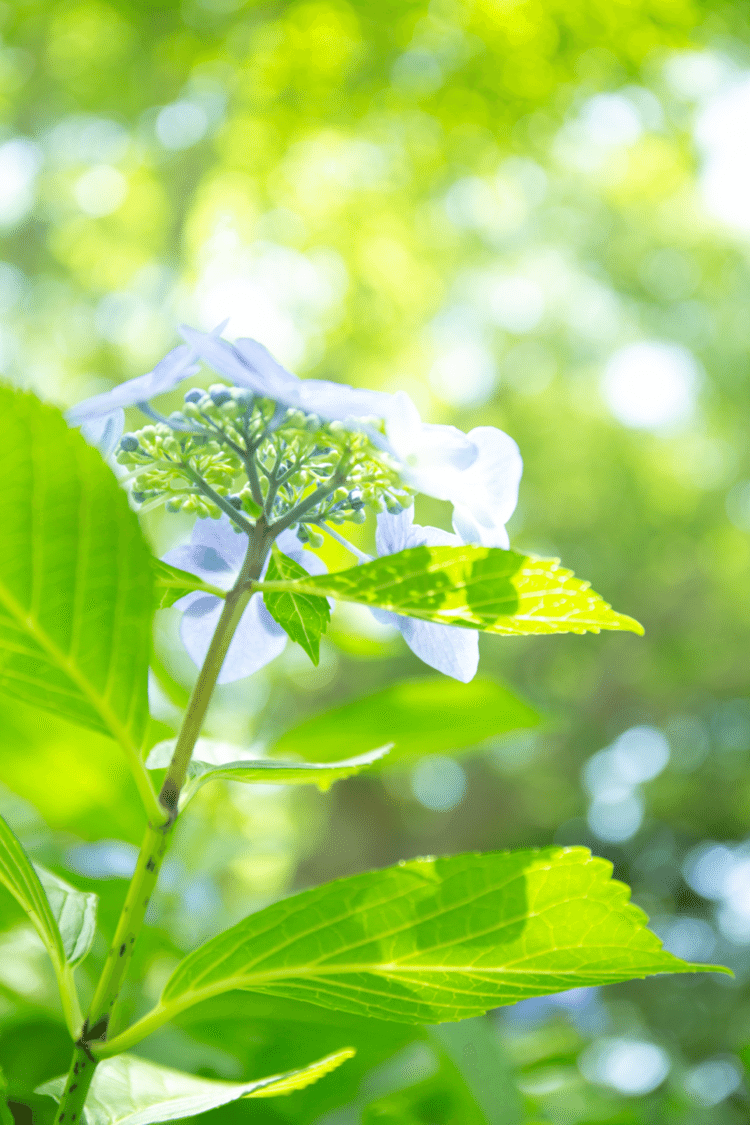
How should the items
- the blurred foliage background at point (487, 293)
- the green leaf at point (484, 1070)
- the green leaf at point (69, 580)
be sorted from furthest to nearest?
1. the blurred foliage background at point (487, 293)
2. the green leaf at point (484, 1070)
3. the green leaf at point (69, 580)

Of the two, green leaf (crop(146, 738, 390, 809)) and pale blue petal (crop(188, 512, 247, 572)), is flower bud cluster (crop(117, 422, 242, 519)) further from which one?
green leaf (crop(146, 738, 390, 809))

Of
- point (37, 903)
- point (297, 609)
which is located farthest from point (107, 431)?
point (37, 903)

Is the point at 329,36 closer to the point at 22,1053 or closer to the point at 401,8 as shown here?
the point at 401,8

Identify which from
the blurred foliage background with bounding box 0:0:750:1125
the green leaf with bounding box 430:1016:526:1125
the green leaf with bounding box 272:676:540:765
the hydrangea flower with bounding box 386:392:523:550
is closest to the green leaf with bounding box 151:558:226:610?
the hydrangea flower with bounding box 386:392:523:550

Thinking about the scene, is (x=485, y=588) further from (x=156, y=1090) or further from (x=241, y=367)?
(x=156, y=1090)

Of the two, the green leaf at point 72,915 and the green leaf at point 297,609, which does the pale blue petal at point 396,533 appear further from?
the green leaf at point 72,915

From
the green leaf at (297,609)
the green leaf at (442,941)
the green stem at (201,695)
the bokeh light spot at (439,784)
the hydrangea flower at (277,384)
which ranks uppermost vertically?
the bokeh light spot at (439,784)

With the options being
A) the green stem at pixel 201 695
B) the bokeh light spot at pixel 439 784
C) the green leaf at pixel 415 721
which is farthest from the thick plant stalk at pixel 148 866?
the bokeh light spot at pixel 439 784
